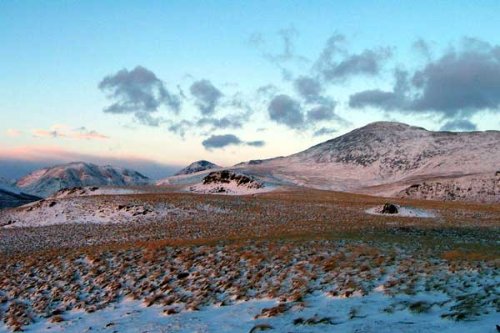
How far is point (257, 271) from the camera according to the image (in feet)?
66.9

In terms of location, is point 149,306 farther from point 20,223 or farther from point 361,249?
point 20,223

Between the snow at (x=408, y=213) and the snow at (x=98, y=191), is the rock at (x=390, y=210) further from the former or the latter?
the snow at (x=98, y=191)

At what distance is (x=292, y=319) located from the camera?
572 inches

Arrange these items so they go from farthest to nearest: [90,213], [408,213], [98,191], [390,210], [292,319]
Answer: [98,191] < [390,210] < [408,213] < [90,213] < [292,319]

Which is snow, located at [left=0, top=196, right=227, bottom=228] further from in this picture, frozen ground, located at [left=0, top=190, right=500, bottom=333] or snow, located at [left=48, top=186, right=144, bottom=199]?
snow, located at [left=48, top=186, right=144, bottom=199]

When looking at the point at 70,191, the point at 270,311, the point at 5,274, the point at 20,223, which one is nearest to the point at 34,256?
the point at 5,274

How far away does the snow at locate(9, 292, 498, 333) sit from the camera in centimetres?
1312

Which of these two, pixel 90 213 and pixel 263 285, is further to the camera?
pixel 90 213

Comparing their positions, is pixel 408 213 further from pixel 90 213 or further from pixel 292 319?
pixel 292 319

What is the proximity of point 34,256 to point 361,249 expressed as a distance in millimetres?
18564

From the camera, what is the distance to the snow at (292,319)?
13117 mm

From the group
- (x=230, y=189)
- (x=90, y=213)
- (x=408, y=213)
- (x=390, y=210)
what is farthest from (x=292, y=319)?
(x=230, y=189)

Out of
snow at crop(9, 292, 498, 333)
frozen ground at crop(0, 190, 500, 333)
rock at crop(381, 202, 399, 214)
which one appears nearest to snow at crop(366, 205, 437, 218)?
rock at crop(381, 202, 399, 214)

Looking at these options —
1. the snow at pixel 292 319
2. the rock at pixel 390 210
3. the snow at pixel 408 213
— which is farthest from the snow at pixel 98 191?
the snow at pixel 292 319
